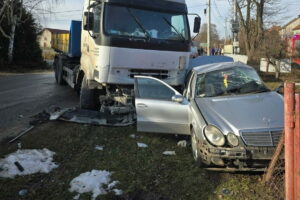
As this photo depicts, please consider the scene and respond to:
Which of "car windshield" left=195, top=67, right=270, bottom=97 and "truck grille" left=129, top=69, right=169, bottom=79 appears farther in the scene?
"truck grille" left=129, top=69, right=169, bottom=79

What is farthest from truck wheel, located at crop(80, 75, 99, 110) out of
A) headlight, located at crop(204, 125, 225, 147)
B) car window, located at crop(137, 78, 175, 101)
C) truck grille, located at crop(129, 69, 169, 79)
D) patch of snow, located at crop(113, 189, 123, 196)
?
patch of snow, located at crop(113, 189, 123, 196)

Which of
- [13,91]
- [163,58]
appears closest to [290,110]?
[163,58]

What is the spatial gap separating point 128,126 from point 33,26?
26755 mm

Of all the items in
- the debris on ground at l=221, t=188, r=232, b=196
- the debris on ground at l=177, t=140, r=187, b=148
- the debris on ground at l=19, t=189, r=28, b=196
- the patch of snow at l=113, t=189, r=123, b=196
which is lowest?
the debris on ground at l=19, t=189, r=28, b=196

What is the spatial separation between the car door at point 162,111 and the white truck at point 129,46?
5.53ft

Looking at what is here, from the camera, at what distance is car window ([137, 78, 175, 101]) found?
7309mm

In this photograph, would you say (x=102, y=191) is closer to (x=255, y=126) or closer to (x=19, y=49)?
(x=255, y=126)

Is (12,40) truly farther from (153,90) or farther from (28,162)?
(28,162)

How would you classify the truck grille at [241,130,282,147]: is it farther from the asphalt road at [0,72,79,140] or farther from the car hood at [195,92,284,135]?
the asphalt road at [0,72,79,140]

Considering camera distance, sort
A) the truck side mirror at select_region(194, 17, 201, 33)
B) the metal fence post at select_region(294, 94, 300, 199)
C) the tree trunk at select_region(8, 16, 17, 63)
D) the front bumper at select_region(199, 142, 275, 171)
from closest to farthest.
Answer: the metal fence post at select_region(294, 94, 300, 199)
the front bumper at select_region(199, 142, 275, 171)
the truck side mirror at select_region(194, 17, 201, 33)
the tree trunk at select_region(8, 16, 17, 63)

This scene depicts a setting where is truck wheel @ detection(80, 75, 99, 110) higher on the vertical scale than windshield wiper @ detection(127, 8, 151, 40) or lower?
lower

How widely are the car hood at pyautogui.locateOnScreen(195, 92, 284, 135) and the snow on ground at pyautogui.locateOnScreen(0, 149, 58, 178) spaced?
252 centimetres

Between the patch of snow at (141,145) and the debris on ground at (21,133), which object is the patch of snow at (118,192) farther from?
the debris on ground at (21,133)

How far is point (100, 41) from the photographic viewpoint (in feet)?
28.7
